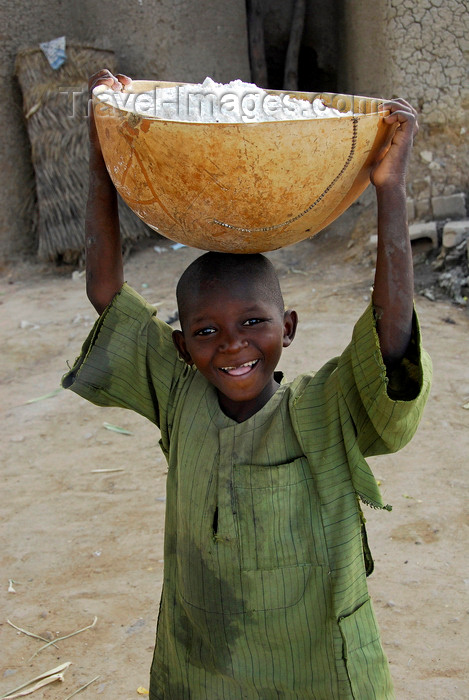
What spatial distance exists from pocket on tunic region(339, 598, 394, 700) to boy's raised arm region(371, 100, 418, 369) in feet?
1.80

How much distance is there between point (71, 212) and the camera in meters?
7.58

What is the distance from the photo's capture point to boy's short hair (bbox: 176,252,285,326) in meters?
1.45

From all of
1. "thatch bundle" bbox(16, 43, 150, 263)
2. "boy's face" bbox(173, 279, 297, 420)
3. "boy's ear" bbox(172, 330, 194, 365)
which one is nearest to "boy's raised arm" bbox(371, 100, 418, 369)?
"boy's face" bbox(173, 279, 297, 420)

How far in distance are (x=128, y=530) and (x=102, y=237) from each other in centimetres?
178

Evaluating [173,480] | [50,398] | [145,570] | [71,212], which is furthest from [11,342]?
[173,480]

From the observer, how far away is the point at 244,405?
61.8 inches

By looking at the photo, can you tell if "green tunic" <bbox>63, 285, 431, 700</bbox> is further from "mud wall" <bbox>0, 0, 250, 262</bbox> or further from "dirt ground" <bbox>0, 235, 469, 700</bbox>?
"mud wall" <bbox>0, 0, 250, 262</bbox>

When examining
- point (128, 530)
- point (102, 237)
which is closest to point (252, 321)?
point (102, 237)

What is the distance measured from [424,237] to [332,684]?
17.2 feet

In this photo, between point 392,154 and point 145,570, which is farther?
point 145,570

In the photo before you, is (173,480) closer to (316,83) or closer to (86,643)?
(86,643)

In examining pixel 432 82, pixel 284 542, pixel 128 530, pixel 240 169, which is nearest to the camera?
pixel 240 169

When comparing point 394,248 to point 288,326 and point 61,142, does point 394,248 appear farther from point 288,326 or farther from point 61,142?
point 61,142

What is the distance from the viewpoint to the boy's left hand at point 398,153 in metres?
1.27
